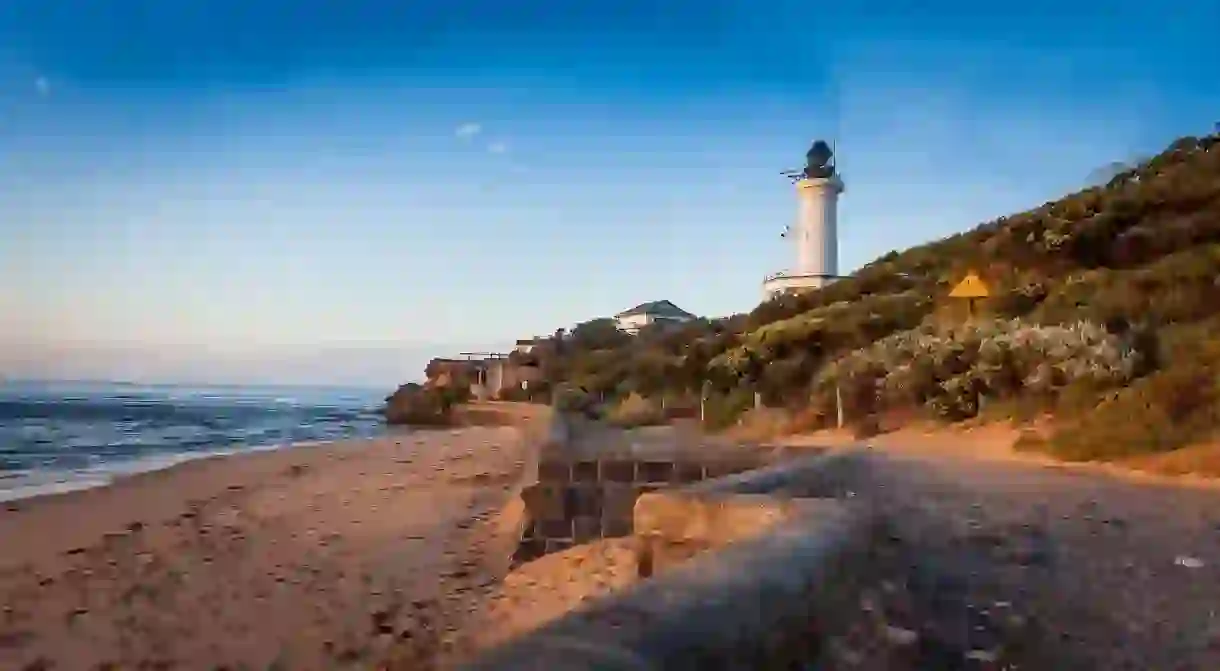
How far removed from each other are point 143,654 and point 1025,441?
8185mm

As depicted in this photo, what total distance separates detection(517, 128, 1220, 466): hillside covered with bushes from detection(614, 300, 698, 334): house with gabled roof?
17.6m

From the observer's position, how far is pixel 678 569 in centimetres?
238

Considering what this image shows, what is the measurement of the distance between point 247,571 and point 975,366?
8.94 m

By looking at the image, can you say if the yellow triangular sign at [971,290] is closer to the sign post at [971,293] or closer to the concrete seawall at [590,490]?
the sign post at [971,293]

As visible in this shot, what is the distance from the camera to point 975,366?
12.0 meters

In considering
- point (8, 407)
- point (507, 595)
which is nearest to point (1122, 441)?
point (507, 595)

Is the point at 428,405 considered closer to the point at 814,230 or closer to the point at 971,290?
the point at 814,230

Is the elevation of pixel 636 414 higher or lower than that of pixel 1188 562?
higher

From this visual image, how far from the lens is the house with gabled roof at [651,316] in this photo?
4534 cm

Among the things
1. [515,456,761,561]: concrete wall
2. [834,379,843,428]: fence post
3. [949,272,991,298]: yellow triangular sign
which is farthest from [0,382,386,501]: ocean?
[949,272,991,298]: yellow triangular sign

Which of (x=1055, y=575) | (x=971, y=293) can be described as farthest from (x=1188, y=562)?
(x=971, y=293)

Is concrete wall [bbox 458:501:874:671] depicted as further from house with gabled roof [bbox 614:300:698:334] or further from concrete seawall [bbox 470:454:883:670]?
house with gabled roof [bbox 614:300:698:334]

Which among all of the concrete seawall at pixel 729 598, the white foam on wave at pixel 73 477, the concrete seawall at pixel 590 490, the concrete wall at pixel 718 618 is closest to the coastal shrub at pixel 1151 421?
the concrete seawall at pixel 590 490

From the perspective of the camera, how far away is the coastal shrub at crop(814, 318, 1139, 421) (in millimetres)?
10688
